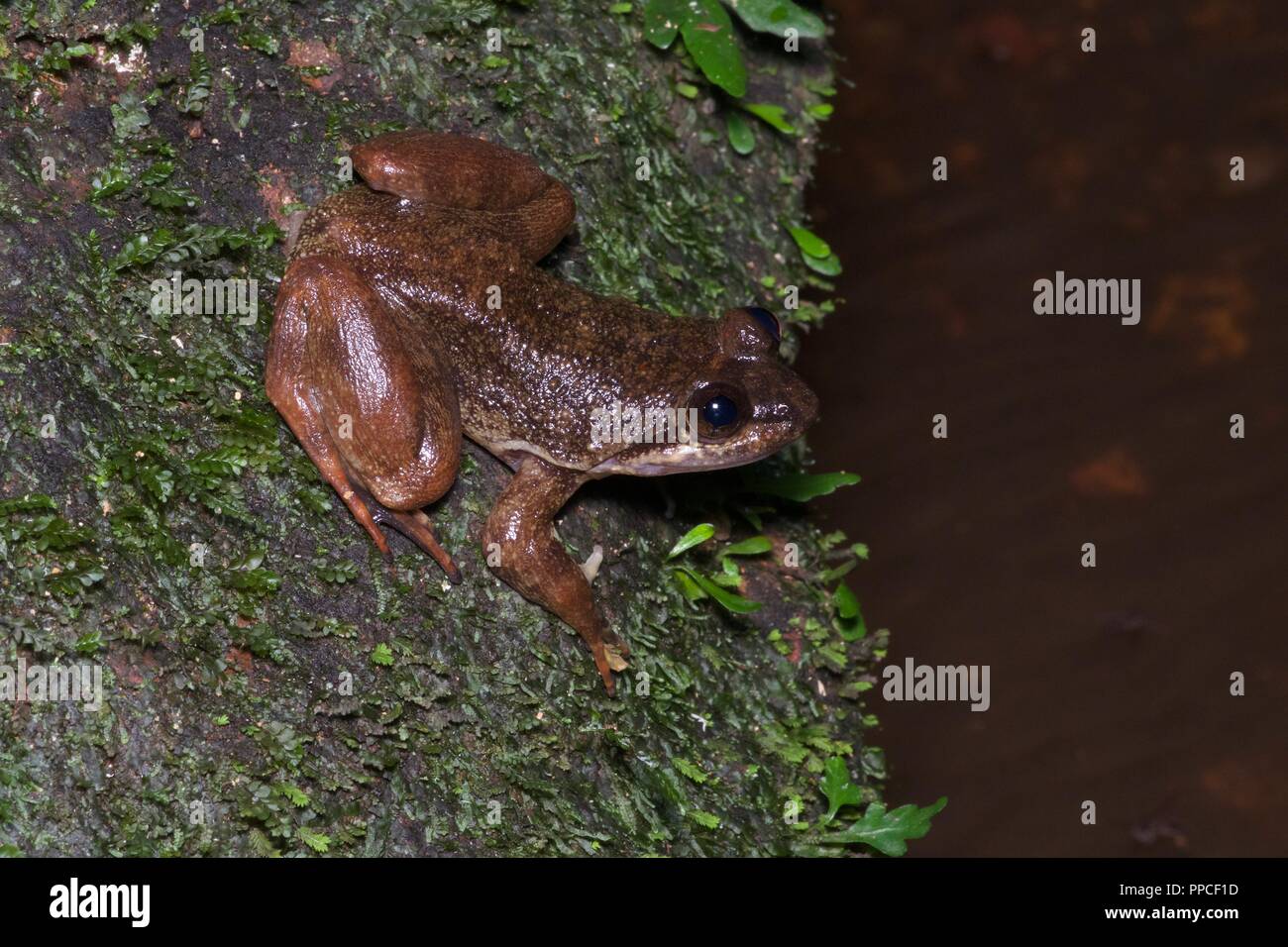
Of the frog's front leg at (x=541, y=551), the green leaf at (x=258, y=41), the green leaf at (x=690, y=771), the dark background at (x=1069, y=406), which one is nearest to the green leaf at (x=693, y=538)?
the frog's front leg at (x=541, y=551)

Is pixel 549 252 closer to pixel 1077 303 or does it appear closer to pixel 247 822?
pixel 247 822

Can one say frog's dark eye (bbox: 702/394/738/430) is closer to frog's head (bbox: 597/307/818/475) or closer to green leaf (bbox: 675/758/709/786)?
frog's head (bbox: 597/307/818/475)

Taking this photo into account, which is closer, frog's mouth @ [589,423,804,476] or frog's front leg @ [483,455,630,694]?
frog's front leg @ [483,455,630,694]

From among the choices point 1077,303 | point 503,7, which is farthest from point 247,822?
point 1077,303

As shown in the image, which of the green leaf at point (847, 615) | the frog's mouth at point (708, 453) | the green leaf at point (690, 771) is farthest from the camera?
the green leaf at point (847, 615)

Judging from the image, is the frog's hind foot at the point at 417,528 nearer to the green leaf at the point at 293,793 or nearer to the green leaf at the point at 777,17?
the green leaf at the point at 293,793

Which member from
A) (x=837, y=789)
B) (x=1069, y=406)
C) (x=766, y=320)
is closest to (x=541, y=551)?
(x=766, y=320)

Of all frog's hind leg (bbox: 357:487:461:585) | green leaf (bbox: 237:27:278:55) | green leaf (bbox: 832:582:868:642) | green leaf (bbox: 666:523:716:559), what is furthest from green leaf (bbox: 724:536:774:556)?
green leaf (bbox: 237:27:278:55)
